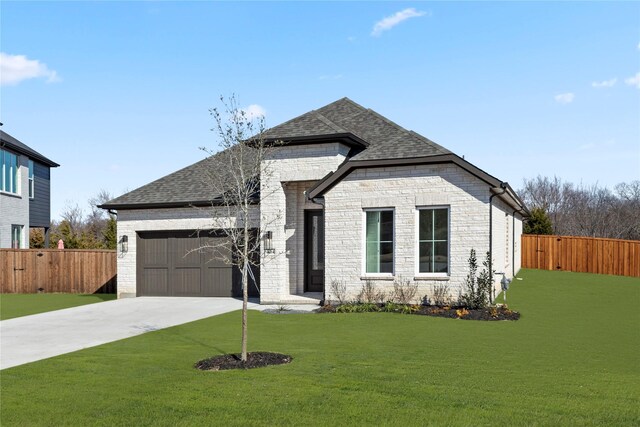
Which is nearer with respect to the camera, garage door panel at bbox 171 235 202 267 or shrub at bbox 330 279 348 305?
shrub at bbox 330 279 348 305

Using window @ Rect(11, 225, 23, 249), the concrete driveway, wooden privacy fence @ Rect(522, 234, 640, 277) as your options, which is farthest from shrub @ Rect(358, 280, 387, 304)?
window @ Rect(11, 225, 23, 249)

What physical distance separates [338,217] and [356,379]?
8990 mm

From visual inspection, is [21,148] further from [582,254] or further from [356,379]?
[582,254]

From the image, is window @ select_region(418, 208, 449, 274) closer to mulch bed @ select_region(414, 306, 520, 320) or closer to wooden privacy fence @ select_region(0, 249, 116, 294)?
mulch bed @ select_region(414, 306, 520, 320)

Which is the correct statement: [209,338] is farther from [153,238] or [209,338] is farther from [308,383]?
[153,238]

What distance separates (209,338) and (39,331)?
453 cm

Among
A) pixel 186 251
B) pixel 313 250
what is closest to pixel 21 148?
pixel 186 251

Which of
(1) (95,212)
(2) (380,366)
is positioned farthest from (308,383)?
(1) (95,212)

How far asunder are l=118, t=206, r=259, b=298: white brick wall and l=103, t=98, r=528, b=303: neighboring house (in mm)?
35

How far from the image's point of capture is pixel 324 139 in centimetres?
1667

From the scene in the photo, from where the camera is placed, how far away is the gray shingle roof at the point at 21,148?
2722cm

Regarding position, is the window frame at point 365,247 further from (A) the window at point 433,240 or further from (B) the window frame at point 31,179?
(B) the window frame at point 31,179

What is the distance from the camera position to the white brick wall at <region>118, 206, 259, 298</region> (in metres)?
19.6

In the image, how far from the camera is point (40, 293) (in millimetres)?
24328
